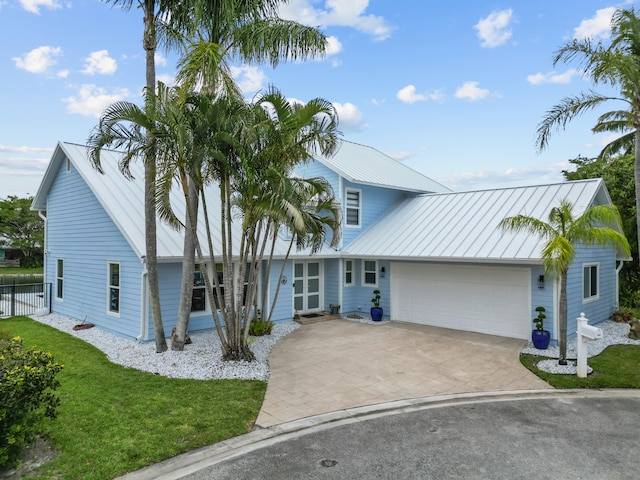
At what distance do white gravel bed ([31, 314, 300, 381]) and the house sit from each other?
0.52 meters

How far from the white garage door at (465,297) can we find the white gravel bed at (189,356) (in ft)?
14.6

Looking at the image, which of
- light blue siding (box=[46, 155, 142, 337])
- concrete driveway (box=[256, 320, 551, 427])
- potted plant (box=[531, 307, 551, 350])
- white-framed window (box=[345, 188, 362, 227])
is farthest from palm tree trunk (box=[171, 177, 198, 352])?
potted plant (box=[531, 307, 551, 350])

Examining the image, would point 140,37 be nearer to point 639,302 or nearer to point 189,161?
point 189,161

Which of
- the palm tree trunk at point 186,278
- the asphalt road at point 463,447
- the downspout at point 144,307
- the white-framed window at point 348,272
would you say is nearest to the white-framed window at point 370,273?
the white-framed window at point 348,272

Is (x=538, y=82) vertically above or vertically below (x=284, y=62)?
above

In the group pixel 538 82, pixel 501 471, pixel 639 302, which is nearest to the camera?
pixel 501 471

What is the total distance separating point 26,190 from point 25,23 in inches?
1511

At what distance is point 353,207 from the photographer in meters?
15.4

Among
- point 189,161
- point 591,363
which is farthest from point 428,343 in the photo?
point 189,161

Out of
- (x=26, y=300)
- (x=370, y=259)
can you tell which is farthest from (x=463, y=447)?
(x=26, y=300)

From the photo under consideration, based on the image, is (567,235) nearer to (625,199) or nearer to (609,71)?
(609,71)

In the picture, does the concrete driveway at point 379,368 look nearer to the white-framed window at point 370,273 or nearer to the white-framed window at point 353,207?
the white-framed window at point 370,273

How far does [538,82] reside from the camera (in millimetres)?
13906

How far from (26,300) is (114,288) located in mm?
7948
